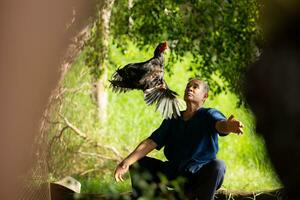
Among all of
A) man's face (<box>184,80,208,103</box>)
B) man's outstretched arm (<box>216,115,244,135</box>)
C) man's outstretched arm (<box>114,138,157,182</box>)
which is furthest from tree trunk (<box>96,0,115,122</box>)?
man's outstretched arm (<box>216,115,244,135</box>)

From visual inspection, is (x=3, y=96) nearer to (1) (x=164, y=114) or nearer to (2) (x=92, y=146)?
(2) (x=92, y=146)

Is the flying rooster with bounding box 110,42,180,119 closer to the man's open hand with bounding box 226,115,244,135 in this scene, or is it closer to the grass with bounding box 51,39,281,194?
the grass with bounding box 51,39,281,194

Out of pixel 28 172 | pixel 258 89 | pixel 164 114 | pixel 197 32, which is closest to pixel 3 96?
pixel 28 172

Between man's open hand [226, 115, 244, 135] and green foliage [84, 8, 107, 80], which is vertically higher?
green foliage [84, 8, 107, 80]

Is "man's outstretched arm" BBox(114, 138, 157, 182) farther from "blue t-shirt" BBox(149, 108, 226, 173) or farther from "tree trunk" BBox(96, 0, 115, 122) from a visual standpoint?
"tree trunk" BBox(96, 0, 115, 122)

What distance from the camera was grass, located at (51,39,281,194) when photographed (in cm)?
257

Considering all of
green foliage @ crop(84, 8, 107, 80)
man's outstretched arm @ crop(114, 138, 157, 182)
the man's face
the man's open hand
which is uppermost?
green foliage @ crop(84, 8, 107, 80)

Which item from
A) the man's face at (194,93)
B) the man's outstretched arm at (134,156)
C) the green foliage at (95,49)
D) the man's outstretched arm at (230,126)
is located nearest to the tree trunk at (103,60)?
the green foliage at (95,49)

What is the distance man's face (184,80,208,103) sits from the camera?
102 inches

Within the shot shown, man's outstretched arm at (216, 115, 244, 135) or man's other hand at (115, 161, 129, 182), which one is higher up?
A: man's outstretched arm at (216, 115, 244, 135)

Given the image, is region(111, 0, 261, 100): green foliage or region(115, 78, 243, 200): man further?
region(111, 0, 261, 100): green foliage

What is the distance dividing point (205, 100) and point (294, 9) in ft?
1.77

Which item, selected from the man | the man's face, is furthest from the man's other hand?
the man's face

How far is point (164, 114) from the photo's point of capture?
2600mm
